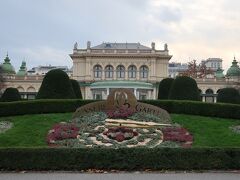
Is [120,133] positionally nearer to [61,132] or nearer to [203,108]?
[61,132]

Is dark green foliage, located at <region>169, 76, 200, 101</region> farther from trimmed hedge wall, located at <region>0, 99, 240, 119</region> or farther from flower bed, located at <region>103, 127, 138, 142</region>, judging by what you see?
flower bed, located at <region>103, 127, 138, 142</region>

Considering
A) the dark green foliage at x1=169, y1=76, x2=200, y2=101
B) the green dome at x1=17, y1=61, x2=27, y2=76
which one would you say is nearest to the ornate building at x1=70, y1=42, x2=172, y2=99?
the green dome at x1=17, y1=61, x2=27, y2=76

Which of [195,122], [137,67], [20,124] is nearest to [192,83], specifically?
[195,122]

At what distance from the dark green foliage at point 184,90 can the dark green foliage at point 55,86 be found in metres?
7.47

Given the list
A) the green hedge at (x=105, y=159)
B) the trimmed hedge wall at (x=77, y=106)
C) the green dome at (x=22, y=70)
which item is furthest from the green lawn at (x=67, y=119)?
the green dome at (x=22, y=70)

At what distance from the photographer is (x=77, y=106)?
29.0 meters

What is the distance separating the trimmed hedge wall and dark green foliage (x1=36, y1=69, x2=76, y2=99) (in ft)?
7.94

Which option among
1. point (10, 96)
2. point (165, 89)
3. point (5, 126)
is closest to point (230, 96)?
point (165, 89)

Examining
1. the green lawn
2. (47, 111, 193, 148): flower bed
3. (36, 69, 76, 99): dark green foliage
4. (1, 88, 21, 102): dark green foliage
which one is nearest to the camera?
(47, 111, 193, 148): flower bed

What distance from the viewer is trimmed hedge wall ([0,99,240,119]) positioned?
27.2 m

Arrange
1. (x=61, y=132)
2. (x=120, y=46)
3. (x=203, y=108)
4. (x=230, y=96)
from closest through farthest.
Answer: (x=61, y=132) < (x=203, y=108) < (x=230, y=96) < (x=120, y=46)

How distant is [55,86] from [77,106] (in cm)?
323

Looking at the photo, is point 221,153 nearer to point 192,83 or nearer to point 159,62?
point 192,83

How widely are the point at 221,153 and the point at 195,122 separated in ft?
31.7
